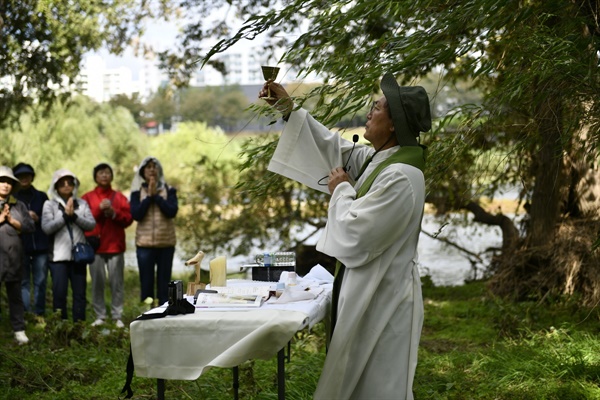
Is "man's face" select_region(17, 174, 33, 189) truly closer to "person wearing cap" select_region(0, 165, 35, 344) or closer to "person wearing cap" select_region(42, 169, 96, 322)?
"person wearing cap" select_region(42, 169, 96, 322)

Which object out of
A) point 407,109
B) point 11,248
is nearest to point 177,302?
point 407,109

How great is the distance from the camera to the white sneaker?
23.0 feet

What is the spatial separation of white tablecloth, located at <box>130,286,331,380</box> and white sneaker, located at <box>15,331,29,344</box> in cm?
397

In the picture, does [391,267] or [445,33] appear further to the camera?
[445,33]

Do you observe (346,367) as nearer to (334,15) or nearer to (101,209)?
(334,15)

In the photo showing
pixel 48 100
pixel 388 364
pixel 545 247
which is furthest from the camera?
pixel 48 100

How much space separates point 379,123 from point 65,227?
4.67 m

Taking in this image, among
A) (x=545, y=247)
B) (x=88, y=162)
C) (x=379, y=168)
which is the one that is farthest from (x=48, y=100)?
(x=88, y=162)

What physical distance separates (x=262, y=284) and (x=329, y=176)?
2.10ft

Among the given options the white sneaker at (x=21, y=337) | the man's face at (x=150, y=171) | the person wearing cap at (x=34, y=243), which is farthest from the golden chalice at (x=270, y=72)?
the person wearing cap at (x=34, y=243)

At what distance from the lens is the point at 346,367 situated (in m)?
3.53

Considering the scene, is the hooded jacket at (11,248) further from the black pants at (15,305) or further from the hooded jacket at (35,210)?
the hooded jacket at (35,210)

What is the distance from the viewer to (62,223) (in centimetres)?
751

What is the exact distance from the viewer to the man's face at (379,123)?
3.67 metres
